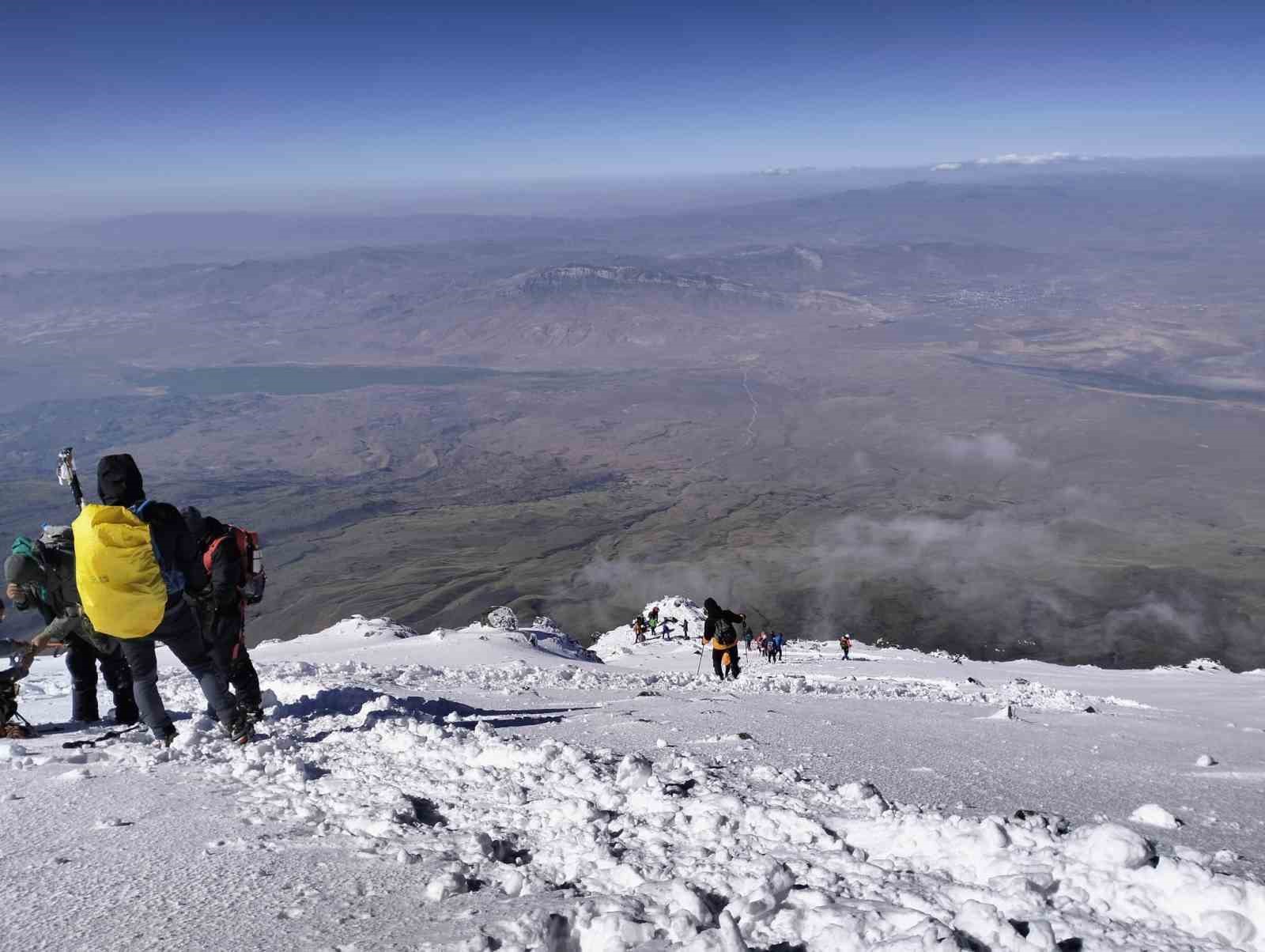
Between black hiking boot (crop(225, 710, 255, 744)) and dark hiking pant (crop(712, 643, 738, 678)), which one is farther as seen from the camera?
dark hiking pant (crop(712, 643, 738, 678))

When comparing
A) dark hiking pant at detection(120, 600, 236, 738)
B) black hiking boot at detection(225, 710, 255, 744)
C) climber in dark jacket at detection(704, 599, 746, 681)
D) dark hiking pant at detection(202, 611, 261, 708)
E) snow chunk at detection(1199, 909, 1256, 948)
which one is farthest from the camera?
climber in dark jacket at detection(704, 599, 746, 681)

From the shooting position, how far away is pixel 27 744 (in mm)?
5453

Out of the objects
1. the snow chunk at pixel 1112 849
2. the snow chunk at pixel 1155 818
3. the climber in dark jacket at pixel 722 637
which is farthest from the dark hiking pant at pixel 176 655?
the climber in dark jacket at pixel 722 637

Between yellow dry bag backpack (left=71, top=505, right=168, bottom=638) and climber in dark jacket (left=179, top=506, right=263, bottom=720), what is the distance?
1129 millimetres

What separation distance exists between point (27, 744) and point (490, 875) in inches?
157

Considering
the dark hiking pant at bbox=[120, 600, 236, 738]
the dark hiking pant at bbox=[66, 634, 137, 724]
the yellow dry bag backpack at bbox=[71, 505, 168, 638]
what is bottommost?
the dark hiking pant at bbox=[66, 634, 137, 724]

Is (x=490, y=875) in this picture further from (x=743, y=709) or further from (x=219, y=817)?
(x=743, y=709)

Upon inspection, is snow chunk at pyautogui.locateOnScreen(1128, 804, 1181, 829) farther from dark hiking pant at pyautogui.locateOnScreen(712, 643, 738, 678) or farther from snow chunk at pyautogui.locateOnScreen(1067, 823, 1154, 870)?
dark hiking pant at pyautogui.locateOnScreen(712, 643, 738, 678)

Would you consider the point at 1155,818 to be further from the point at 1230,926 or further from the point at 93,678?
the point at 93,678

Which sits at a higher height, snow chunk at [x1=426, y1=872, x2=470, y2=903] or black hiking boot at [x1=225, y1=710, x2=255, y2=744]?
snow chunk at [x1=426, y1=872, x2=470, y2=903]

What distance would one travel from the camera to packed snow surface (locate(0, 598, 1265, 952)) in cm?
276

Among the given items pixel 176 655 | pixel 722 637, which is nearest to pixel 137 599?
pixel 176 655

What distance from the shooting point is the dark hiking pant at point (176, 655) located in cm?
522

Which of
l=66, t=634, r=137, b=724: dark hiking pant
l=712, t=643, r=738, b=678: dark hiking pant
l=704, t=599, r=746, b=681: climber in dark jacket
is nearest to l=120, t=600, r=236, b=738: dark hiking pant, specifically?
l=66, t=634, r=137, b=724: dark hiking pant
